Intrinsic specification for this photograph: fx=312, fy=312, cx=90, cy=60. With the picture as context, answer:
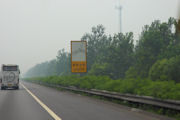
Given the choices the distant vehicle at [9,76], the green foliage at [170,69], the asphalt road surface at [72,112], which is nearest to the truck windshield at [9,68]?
the distant vehicle at [9,76]

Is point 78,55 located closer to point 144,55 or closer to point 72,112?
point 72,112

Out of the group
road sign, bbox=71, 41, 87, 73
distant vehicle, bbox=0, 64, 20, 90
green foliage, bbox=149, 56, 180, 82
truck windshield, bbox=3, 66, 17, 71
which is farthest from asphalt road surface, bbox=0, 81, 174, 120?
green foliage, bbox=149, 56, 180, 82

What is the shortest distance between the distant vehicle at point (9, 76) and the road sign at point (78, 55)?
14790 mm

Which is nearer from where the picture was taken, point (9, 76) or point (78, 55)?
point (78, 55)

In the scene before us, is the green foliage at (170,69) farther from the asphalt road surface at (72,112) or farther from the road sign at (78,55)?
the asphalt road surface at (72,112)

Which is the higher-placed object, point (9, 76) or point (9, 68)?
point (9, 68)

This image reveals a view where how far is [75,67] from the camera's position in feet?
102

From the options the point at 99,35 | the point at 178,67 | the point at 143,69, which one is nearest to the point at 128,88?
the point at 178,67

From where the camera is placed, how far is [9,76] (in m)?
42.9

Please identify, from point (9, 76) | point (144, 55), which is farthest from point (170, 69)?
point (9, 76)

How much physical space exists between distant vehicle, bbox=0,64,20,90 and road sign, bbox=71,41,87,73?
1479 cm

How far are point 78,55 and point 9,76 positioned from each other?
51.1 ft

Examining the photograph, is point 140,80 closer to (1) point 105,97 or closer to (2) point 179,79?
(1) point 105,97

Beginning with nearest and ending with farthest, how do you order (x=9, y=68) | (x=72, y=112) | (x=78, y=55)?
1. (x=72, y=112)
2. (x=78, y=55)
3. (x=9, y=68)
